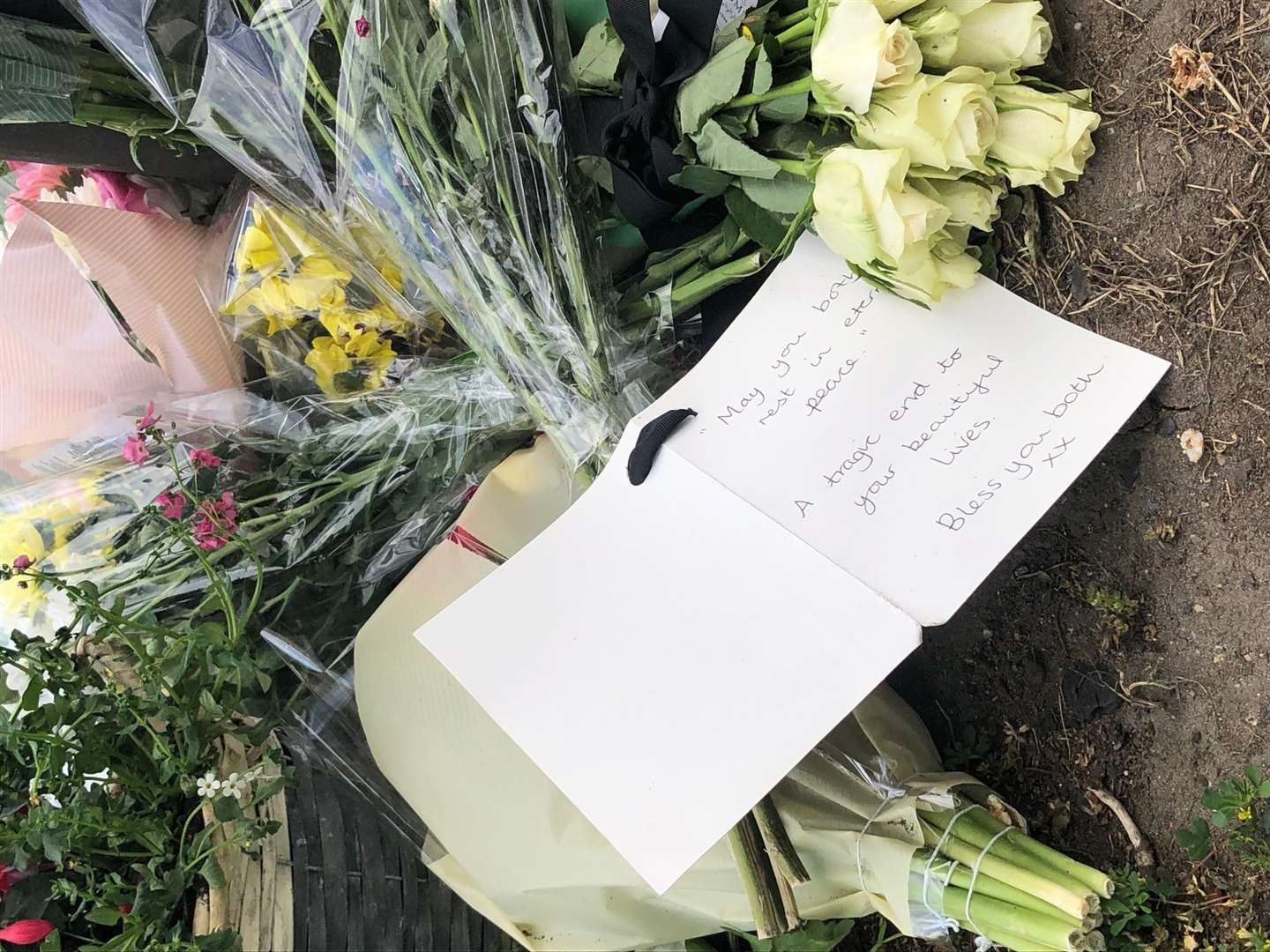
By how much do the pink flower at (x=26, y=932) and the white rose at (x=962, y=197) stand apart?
0.84 metres

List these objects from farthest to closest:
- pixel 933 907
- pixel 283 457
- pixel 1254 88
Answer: pixel 283 457 < pixel 933 907 < pixel 1254 88

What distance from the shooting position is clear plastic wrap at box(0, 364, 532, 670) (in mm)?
844

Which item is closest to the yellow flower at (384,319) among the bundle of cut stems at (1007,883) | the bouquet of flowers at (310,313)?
the bouquet of flowers at (310,313)

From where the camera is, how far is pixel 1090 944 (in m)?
0.71

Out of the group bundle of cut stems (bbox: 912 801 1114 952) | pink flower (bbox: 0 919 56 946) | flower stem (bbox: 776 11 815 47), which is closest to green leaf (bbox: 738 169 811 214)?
flower stem (bbox: 776 11 815 47)

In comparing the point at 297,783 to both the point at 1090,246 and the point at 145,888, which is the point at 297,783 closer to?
the point at 145,888

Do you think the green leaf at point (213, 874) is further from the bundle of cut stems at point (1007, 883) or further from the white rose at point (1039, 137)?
the white rose at point (1039, 137)

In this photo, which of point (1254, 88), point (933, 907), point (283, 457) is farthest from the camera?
point (283, 457)

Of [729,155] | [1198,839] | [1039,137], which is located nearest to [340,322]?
[729,155]

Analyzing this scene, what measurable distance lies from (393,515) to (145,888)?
396mm

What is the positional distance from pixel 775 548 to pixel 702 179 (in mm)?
311

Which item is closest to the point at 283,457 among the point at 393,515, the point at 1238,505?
the point at 393,515

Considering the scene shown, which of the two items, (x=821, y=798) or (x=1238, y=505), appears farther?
(x=821, y=798)

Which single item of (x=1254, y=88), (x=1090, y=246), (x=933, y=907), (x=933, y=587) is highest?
(x=1254, y=88)
